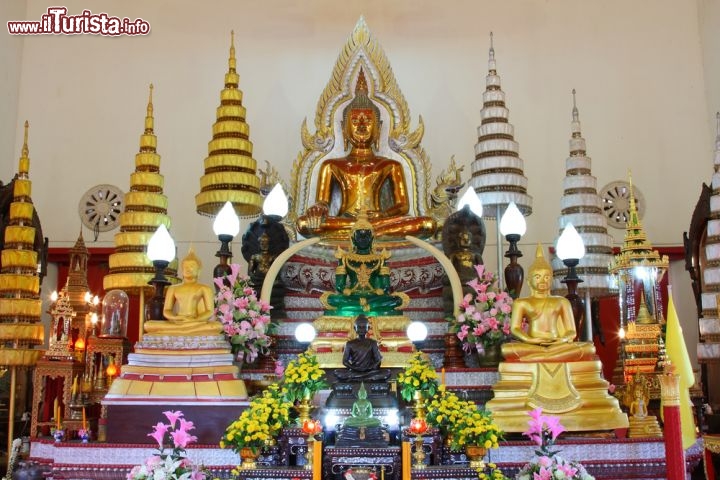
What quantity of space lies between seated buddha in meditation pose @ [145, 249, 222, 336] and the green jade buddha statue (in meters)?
1.23

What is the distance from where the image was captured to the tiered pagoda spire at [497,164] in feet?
28.6

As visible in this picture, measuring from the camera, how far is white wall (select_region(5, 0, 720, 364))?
32.7 feet

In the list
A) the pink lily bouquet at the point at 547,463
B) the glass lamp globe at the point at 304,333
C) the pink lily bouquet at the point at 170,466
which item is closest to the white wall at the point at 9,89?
the glass lamp globe at the point at 304,333

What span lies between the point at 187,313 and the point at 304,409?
1252 millimetres

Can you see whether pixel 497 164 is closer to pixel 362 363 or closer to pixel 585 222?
pixel 585 222

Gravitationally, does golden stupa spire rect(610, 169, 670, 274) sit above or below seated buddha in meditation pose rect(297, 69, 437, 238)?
below

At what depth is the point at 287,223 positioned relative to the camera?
830 centimetres

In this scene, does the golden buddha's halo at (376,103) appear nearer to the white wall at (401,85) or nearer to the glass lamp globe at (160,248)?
the white wall at (401,85)

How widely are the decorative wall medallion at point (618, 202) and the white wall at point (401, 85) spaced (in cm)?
10

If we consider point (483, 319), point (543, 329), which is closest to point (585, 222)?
point (483, 319)

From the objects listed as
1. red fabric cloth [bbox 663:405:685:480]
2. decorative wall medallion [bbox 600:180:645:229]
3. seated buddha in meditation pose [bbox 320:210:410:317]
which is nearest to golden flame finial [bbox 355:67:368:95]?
seated buddha in meditation pose [bbox 320:210:410:317]

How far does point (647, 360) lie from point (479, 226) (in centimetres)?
162

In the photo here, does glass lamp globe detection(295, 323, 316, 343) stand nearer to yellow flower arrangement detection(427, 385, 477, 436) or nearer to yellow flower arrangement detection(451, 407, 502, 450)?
yellow flower arrangement detection(427, 385, 477, 436)

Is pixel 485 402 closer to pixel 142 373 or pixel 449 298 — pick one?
pixel 449 298
